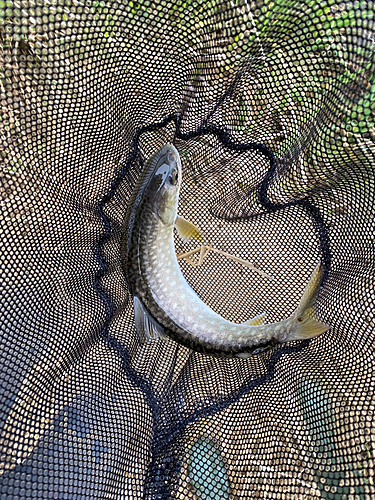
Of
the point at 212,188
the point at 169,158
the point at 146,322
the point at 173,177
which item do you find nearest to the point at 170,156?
the point at 169,158

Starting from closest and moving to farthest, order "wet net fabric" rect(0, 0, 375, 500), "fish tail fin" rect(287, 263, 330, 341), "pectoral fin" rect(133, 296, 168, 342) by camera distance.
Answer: "wet net fabric" rect(0, 0, 375, 500), "fish tail fin" rect(287, 263, 330, 341), "pectoral fin" rect(133, 296, 168, 342)

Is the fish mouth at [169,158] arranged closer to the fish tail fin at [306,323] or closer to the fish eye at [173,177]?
the fish eye at [173,177]

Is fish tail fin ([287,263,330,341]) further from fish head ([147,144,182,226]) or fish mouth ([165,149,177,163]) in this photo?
fish mouth ([165,149,177,163])

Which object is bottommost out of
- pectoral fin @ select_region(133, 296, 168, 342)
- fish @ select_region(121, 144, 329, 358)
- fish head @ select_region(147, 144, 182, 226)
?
pectoral fin @ select_region(133, 296, 168, 342)

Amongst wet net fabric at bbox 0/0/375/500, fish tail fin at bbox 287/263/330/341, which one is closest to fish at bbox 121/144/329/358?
fish tail fin at bbox 287/263/330/341

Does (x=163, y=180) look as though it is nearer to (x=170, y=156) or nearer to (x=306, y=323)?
(x=170, y=156)

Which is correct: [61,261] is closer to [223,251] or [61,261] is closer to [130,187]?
[130,187]
